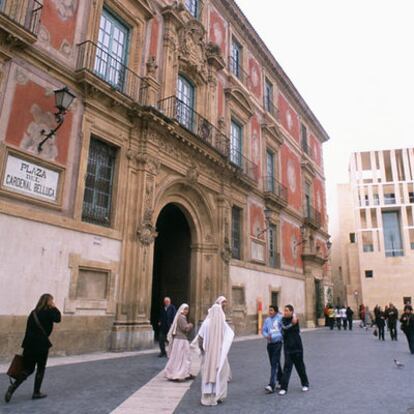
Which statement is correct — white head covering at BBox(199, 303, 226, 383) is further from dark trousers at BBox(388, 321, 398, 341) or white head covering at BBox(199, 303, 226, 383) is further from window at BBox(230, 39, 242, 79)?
window at BBox(230, 39, 242, 79)

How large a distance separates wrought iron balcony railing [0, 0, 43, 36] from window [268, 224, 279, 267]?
14.9m

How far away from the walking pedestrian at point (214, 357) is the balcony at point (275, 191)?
1472cm

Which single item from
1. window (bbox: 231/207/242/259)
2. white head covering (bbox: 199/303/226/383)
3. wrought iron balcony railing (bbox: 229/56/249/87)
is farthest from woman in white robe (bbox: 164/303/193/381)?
wrought iron balcony railing (bbox: 229/56/249/87)

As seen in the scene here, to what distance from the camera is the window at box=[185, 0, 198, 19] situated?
16734mm

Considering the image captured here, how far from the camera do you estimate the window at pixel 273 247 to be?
69.5 feet

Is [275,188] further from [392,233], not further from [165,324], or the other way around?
[392,233]

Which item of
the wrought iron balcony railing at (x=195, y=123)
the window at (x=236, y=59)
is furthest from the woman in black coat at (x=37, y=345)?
the window at (x=236, y=59)

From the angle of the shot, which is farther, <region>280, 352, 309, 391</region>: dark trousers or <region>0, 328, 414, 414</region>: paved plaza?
<region>280, 352, 309, 391</region>: dark trousers

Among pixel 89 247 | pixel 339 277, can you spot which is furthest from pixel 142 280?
pixel 339 277

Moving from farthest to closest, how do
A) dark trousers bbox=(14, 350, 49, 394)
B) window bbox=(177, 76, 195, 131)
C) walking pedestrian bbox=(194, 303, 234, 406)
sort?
window bbox=(177, 76, 195, 131)
walking pedestrian bbox=(194, 303, 234, 406)
dark trousers bbox=(14, 350, 49, 394)

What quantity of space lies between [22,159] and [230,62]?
42.9ft

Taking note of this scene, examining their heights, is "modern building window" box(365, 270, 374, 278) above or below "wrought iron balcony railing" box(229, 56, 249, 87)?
below

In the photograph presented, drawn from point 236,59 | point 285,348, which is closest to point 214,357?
point 285,348

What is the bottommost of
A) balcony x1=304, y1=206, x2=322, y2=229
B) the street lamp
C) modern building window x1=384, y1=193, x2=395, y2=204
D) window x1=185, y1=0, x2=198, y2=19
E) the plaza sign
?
the plaza sign
